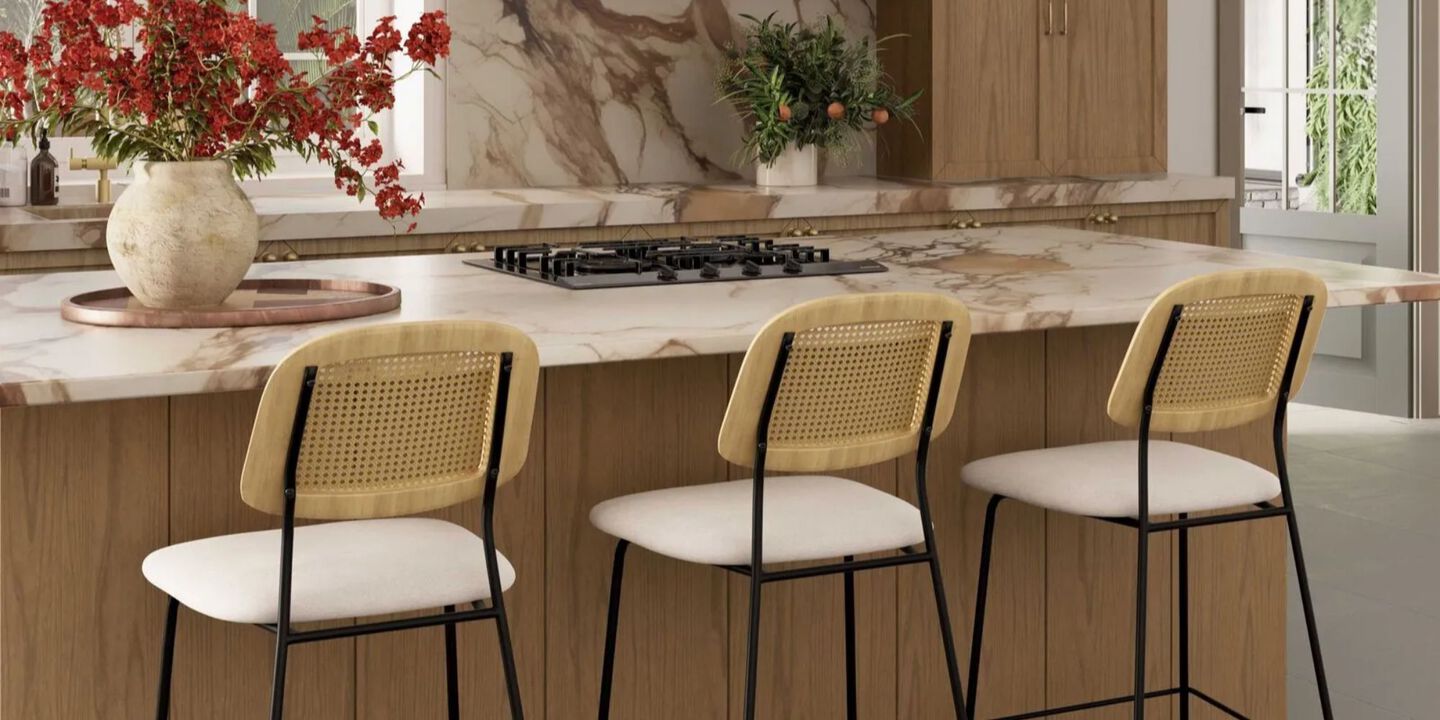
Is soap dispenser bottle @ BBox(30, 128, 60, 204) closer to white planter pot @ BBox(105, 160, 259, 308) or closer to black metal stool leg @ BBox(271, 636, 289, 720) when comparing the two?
white planter pot @ BBox(105, 160, 259, 308)

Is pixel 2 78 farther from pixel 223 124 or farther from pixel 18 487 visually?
pixel 18 487

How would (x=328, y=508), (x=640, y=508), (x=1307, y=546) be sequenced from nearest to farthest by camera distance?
(x=328, y=508) → (x=640, y=508) → (x=1307, y=546)

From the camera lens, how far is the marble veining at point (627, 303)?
241 cm

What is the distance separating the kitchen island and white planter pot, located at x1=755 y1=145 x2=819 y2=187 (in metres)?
1.55

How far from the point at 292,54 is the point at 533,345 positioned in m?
3.46

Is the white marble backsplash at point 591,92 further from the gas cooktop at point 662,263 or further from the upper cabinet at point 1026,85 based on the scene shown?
the gas cooktop at point 662,263

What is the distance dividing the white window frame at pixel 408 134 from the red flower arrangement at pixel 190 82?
2535mm

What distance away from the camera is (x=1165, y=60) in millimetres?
6184

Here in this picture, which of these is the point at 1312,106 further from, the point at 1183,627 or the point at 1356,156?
the point at 1183,627

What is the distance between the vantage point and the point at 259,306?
2.97 m

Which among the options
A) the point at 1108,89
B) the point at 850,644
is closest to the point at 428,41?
the point at 850,644

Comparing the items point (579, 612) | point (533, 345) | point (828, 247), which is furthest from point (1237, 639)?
point (533, 345)

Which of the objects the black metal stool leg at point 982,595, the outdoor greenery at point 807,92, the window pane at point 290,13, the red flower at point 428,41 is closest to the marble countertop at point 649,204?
Answer: the outdoor greenery at point 807,92

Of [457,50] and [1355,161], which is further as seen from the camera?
[1355,161]
